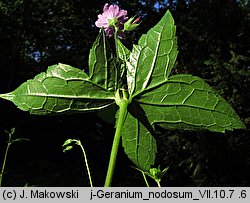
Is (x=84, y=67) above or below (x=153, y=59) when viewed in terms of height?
above

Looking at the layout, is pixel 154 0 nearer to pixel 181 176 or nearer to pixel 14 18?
pixel 14 18

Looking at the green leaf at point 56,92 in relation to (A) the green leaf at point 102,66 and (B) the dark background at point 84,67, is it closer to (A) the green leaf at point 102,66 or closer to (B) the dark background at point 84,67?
(A) the green leaf at point 102,66

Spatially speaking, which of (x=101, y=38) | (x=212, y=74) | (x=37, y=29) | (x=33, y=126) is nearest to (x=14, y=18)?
(x=37, y=29)

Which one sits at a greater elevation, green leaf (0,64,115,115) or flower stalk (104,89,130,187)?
green leaf (0,64,115,115)

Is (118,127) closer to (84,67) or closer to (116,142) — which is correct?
(116,142)

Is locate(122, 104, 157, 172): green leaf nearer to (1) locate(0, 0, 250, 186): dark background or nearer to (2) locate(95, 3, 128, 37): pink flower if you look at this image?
(2) locate(95, 3, 128, 37): pink flower

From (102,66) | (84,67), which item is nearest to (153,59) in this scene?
(102,66)

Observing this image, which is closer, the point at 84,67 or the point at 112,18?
the point at 112,18

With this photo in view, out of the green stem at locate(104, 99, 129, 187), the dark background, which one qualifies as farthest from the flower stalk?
the dark background
